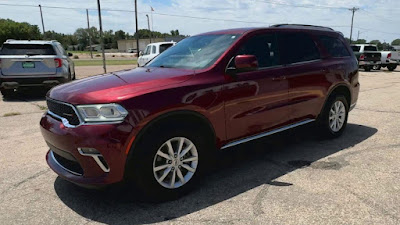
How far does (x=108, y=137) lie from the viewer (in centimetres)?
293

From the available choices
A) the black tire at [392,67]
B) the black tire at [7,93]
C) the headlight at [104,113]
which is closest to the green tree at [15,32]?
the black tire at [7,93]

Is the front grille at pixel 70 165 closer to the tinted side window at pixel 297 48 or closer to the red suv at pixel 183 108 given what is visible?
the red suv at pixel 183 108

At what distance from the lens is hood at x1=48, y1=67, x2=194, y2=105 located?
10.0 feet

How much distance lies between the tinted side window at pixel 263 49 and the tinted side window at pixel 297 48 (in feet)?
0.48

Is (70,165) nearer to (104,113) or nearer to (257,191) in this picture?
(104,113)

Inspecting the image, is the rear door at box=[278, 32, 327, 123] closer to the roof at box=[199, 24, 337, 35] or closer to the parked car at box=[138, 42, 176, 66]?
the roof at box=[199, 24, 337, 35]

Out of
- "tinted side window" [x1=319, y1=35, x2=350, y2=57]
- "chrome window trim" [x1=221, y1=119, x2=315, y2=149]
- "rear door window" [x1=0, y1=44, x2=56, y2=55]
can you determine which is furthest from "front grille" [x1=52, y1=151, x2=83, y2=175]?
"rear door window" [x1=0, y1=44, x2=56, y2=55]

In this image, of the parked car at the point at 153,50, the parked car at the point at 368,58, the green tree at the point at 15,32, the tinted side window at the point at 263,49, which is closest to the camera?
the tinted side window at the point at 263,49

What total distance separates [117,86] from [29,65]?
7.57 meters

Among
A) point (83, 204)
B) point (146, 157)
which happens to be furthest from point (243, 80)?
point (83, 204)

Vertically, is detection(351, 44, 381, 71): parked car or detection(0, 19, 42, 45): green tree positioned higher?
detection(0, 19, 42, 45): green tree

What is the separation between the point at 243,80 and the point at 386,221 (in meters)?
1.98

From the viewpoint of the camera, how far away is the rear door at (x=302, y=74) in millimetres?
4512

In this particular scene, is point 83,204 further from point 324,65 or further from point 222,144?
point 324,65
